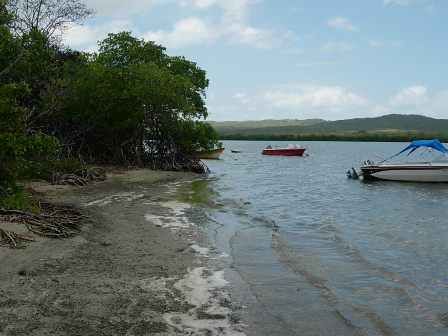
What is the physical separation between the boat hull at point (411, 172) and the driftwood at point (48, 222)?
23671 mm

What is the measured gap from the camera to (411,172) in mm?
32094

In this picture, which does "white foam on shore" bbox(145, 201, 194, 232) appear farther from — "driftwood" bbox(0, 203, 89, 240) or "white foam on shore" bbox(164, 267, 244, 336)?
"white foam on shore" bbox(164, 267, 244, 336)

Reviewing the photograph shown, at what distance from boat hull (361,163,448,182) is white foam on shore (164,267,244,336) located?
25.2 m

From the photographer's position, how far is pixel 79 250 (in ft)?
35.7

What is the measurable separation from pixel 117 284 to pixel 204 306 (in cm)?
175

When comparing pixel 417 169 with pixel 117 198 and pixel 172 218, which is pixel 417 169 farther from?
pixel 172 218

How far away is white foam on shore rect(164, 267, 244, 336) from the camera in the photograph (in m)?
6.74

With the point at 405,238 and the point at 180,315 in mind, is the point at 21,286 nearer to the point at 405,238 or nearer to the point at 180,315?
the point at 180,315

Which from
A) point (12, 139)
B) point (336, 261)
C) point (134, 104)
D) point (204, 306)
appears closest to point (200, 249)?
point (336, 261)

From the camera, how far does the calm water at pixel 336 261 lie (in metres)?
7.61

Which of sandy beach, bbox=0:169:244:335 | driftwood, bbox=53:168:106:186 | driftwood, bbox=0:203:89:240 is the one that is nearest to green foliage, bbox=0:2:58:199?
driftwood, bbox=0:203:89:240

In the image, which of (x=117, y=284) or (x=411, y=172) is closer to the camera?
(x=117, y=284)

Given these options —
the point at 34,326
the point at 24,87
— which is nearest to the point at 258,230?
the point at 24,87

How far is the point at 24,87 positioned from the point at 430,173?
27.0 metres
